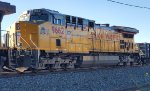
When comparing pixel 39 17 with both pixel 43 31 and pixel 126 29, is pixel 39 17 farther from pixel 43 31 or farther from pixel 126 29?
pixel 126 29

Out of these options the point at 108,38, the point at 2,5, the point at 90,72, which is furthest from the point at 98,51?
the point at 2,5

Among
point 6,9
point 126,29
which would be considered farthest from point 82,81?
point 126,29

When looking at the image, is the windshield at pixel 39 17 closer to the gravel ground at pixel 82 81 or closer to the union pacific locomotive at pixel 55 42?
the union pacific locomotive at pixel 55 42

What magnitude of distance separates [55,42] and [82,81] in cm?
404

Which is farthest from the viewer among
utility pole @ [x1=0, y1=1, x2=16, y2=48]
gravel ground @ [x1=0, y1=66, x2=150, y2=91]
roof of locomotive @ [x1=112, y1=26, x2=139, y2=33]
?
roof of locomotive @ [x1=112, y1=26, x2=139, y2=33]

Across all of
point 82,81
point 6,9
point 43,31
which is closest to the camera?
point 6,9

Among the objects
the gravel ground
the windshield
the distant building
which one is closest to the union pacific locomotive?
the windshield

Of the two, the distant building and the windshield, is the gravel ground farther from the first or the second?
the distant building

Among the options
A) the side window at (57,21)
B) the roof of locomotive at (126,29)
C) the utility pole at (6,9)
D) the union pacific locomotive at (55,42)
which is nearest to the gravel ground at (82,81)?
the union pacific locomotive at (55,42)

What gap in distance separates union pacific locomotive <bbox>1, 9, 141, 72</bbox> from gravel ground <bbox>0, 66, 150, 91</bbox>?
2.10 meters

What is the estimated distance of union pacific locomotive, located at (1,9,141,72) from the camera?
58.5 feet

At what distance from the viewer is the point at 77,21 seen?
2236 centimetres

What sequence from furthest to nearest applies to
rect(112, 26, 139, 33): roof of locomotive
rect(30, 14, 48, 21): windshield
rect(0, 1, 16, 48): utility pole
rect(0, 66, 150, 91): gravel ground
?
1. rect(112, 26, 139, 33): roof of locomotive
2. rect(30, 14, 48, 21): windshield
3. rect(0, 1, 16, 48): utility pole
4. rect(0, 66, 150, 91): gravel ground

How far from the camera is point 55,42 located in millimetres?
20375
